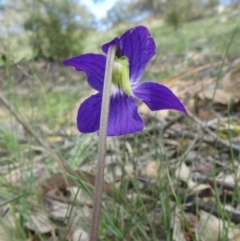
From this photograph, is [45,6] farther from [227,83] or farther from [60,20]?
[227,83]

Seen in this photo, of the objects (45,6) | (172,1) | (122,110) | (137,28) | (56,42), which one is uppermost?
(172,1)

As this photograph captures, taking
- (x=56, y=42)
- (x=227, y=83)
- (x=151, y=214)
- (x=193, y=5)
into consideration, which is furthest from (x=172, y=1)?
(x=151, y=214)

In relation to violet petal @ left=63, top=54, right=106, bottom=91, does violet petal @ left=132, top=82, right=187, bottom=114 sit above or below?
below

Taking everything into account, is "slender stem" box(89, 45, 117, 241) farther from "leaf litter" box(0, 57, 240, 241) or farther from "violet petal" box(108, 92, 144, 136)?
"leaf litter" box(0, 57, 240, 241)

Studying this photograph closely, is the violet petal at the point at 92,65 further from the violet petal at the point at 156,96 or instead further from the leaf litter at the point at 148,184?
the leaf litter at the point at 148,184

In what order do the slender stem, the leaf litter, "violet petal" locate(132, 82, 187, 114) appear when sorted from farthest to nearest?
1. the leaf litter
2. "violet petal" locate(132, 82, 187, 114)
3. the slender stem

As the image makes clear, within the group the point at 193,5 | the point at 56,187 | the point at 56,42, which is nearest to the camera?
the point at 56,187

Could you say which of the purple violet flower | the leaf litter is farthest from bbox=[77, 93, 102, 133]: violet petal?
the leaf litter

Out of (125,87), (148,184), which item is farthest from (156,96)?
(148,184)


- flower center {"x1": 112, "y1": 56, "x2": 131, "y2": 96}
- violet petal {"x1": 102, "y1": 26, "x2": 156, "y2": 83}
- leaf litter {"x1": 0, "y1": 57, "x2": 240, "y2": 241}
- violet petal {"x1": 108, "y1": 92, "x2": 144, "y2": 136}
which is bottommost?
leaf litter {"x1": 0, "y1": 57, "x2": 240, "y2": 241}
